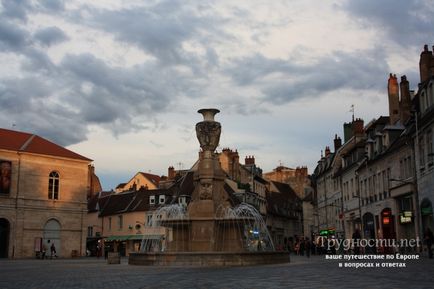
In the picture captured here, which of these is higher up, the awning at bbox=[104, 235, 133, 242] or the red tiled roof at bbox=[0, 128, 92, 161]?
the red tiled roof at bbox=[0, 128, 92, 161]

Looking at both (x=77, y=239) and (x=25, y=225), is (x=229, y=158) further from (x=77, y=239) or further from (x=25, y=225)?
(x=25, y=225)

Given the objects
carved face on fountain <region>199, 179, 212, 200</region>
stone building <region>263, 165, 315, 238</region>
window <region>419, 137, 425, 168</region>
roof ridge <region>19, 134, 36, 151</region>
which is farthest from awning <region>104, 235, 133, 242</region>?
carved face on fountain <region>199, 179, 212, 200</region>

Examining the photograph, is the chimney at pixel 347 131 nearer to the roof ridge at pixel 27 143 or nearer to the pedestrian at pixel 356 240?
the pedestrian at pixel 356 240

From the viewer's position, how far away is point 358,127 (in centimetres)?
6212

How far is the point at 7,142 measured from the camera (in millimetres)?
57625

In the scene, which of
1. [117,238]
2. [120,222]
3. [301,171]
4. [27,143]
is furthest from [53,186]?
[301,171]

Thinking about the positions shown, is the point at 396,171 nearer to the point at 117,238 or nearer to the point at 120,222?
the point at 117,238

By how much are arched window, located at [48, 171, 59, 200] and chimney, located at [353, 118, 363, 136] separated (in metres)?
33.3

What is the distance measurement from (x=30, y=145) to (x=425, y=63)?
40.1 m

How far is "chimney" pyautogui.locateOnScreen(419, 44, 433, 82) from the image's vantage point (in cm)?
4212

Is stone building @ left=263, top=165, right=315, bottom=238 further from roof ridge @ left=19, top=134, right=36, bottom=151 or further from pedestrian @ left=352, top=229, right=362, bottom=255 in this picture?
pedestrian @ left=352, top=229, right=362, bottom=255

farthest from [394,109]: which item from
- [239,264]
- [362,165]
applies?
[239,264]

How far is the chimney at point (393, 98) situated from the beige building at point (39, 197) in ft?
110

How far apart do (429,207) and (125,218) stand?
48376 millimetres
